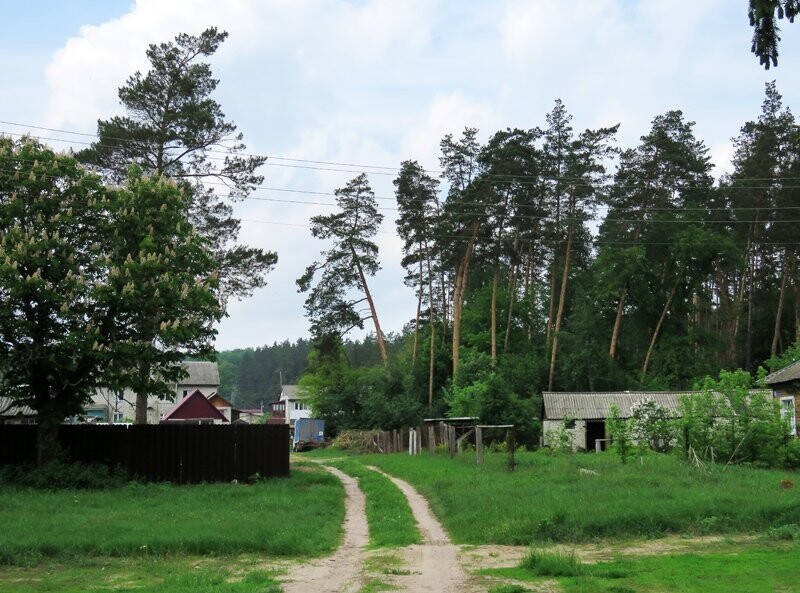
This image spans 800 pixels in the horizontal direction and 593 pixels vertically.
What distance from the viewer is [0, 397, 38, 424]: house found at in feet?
78.0

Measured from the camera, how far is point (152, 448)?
21.3 meters

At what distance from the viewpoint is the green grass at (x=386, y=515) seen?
1299 centimetres

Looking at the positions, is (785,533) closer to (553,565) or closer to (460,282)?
(553,565)

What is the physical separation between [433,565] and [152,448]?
12.6m

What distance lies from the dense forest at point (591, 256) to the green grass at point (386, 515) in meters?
21.0

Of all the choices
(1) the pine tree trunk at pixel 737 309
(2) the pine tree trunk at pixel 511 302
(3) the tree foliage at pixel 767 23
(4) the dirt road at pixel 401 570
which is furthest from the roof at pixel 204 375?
(3) the tree foliage at pixel 767 23

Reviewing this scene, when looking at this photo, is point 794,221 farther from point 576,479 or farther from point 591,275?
point 576,479

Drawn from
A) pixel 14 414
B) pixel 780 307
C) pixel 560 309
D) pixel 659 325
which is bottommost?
pixel 14 414

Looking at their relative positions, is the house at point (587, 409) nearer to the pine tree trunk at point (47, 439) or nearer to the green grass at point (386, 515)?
the green grass at point (386, 515)

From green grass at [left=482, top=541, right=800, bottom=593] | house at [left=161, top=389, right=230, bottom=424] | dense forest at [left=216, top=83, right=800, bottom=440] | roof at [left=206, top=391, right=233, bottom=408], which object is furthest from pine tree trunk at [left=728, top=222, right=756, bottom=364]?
green grass at [left=482, top=541, right=800, bottom=593]

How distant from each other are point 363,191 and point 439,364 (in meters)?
12.5

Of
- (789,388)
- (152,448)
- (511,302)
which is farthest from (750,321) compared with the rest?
(152,448)

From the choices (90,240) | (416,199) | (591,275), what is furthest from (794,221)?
(90,240)

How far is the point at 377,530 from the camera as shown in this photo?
559 inches
